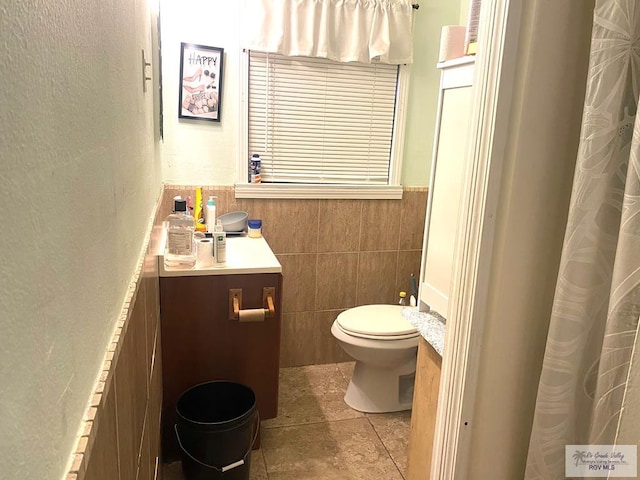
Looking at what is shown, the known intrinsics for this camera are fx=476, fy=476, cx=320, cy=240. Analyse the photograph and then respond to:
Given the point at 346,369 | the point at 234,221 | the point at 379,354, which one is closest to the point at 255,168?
the point at 234,221

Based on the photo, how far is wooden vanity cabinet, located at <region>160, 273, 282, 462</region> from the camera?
1.87 m

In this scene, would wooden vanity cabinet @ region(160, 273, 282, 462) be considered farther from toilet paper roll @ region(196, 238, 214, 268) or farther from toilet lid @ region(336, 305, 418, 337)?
toilet lid @ region(336, 305, 418, 337)

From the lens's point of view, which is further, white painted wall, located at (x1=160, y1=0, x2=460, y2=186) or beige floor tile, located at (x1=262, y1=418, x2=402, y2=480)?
white painted wall, located at (x1=160, y1=0, x2=460, y2=186)

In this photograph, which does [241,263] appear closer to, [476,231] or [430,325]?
[430,325]

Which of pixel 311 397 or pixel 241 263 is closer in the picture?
pixel 241 263

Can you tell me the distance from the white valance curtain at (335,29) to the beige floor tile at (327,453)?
6.12ft

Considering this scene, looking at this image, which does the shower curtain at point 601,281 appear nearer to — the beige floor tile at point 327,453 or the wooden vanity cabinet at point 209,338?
the beige floor tile at point 327,453

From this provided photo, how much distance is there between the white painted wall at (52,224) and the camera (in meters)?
0.34

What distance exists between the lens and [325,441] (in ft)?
7.18

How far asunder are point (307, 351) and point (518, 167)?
6.60ft

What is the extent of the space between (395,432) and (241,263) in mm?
1131

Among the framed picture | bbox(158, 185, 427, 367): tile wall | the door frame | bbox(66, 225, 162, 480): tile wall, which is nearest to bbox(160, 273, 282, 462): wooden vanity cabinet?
bbox(66, 225, 162, 480): tile wall

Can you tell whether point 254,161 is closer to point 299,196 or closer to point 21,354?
point 299,196

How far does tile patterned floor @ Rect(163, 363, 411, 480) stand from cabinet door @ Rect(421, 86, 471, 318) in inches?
36.0
